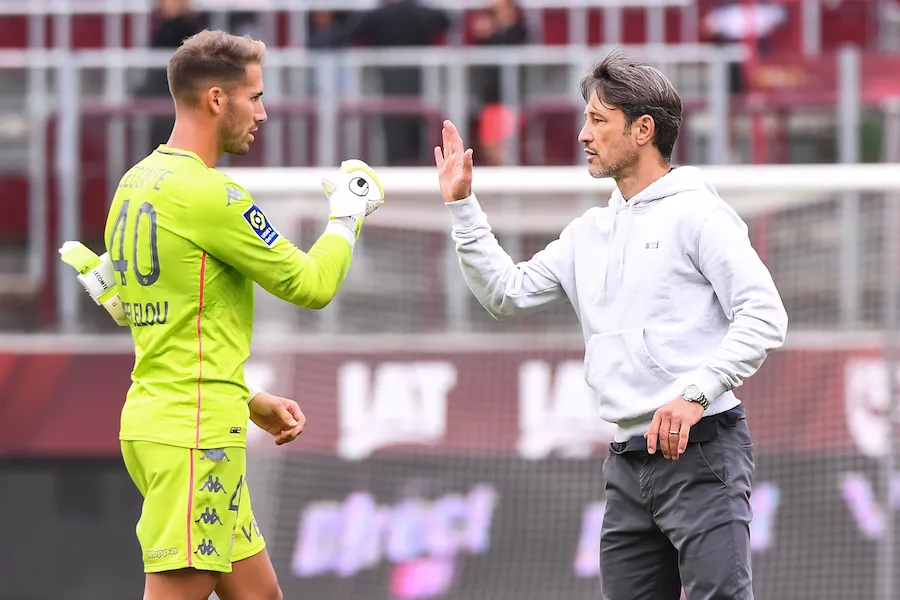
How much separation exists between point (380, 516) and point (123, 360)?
1.77 metres

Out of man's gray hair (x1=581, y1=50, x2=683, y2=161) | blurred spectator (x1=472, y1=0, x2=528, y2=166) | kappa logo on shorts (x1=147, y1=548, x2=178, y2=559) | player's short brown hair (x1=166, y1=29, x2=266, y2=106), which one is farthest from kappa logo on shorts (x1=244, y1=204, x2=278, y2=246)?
blurred spectator (x1=472, y1=0, x2=528, y2=166)

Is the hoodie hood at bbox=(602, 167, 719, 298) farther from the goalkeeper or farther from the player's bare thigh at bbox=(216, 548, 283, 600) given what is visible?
the player's bare thigh at bbox=(216, 548, 283, 600)

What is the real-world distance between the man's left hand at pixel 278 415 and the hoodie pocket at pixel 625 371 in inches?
31.2

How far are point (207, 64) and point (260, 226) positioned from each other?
0.42 meters

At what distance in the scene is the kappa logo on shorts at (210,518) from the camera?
11.2 ft

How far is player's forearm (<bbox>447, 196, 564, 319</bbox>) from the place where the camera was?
12.4 feet

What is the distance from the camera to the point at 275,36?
400 inches

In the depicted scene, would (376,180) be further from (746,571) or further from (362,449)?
(362,449)

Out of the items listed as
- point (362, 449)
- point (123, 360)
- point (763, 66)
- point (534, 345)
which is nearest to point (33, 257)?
point (123, 360)

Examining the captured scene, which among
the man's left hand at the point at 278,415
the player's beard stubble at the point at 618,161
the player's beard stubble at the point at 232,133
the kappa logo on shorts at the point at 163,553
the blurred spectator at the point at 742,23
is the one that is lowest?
the kappa logo on shorts at the point at 163,553

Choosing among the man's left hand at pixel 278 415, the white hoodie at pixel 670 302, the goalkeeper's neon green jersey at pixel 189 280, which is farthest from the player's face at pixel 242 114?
the white hoodie at pixel 670 302

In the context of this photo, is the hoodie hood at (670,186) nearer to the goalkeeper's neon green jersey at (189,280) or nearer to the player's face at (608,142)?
the player's face at (608,142)

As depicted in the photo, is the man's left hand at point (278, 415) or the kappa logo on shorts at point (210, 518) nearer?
the kappa logo on shorts at point (210, 518)

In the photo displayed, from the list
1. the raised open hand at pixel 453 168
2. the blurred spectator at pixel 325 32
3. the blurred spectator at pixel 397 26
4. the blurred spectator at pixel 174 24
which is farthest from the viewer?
the blurred spectator at pixel 325 32
